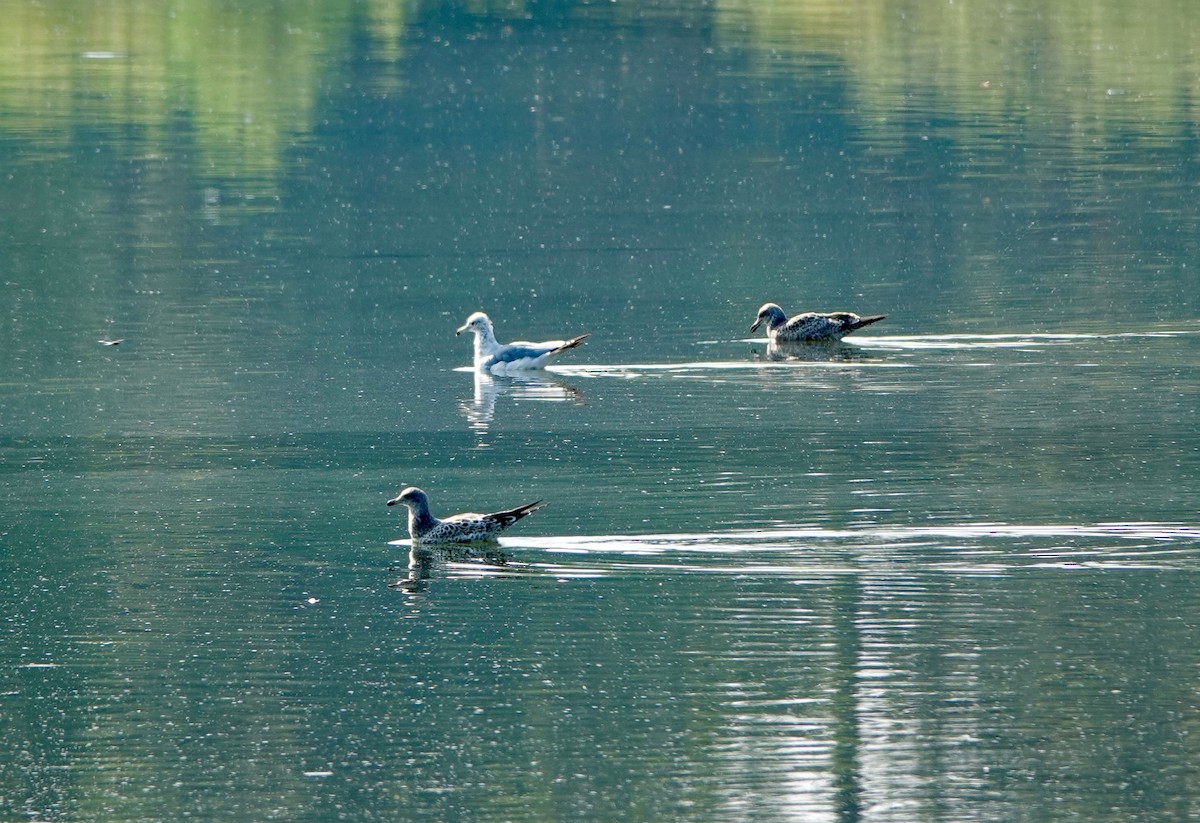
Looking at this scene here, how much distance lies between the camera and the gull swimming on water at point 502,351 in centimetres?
1931

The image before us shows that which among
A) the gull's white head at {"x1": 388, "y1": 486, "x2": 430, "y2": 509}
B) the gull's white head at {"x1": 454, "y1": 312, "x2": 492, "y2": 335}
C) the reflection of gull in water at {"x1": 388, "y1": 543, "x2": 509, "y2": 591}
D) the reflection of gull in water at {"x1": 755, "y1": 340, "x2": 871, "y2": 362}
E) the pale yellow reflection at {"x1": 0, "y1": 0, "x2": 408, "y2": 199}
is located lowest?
the reflection of gull in water at {"x1": 388, "y1": 543, "x2": 509, "y2": 591}

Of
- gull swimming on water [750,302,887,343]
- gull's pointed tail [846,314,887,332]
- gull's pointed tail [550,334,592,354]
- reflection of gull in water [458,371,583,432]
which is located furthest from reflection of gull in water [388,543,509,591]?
gull's pointed tail [846,314,887,332]

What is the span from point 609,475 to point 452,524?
2093 millimetres

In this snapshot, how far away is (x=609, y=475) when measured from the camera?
1467 cm

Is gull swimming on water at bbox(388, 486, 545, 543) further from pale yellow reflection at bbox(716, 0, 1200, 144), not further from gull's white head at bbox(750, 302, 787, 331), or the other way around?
pale yellow reflection at bbox(716, 0, 1200, 144)

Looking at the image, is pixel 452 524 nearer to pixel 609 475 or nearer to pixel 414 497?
pixel 414 497

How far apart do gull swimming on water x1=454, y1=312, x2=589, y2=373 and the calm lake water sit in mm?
401

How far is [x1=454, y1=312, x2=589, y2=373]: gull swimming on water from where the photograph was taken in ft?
63.4

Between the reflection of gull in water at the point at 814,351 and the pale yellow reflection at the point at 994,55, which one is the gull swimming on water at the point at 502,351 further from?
the pale yellow reflection at the point at 994,55

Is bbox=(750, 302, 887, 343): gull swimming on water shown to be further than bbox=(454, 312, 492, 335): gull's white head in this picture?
Yes

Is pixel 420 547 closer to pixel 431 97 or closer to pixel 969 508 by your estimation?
pixel 969 508

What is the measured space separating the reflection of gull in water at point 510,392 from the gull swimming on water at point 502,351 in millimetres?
78

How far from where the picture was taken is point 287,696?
10.1 metres

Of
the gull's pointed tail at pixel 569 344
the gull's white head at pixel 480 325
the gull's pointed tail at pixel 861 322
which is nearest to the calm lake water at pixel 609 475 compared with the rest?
the gull's pointed tail at pixel 861 322
